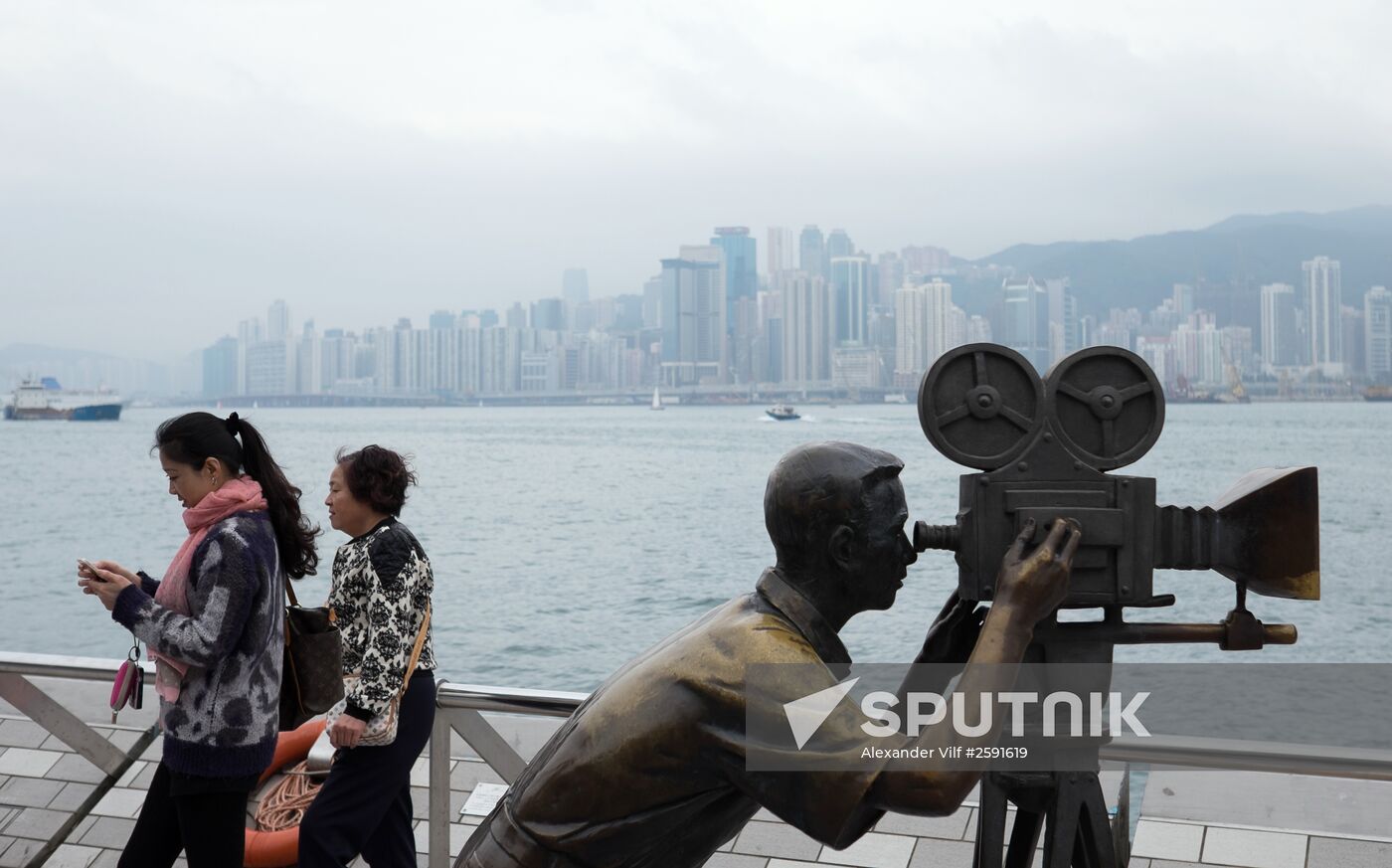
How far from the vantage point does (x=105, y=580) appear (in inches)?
120

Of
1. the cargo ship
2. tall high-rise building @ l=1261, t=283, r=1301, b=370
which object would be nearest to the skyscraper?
tall high-rise building @ l=1261, t=283, r=1301, b=370

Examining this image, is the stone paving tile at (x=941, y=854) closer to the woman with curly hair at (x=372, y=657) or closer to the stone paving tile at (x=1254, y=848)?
the stone paving tile at (x=1254, y=848)

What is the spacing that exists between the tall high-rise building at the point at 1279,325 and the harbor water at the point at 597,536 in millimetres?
20242

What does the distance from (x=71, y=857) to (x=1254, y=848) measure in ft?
12.5

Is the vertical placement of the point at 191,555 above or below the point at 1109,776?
above

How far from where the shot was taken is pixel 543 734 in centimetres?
372

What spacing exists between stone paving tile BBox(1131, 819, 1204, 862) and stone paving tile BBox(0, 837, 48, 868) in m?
3.57

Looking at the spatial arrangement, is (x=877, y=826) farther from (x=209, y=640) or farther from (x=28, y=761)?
(x=28, y=761)

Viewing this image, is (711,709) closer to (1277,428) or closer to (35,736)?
(35,736)

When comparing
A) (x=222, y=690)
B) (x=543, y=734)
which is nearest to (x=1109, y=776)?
(x=543, y=734)

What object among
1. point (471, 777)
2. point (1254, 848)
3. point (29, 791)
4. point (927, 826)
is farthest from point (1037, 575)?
point (29, 791)

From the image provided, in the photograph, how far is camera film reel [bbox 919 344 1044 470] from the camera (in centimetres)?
181

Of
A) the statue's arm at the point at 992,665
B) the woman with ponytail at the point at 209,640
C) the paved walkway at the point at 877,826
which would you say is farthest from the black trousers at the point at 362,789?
the statue's arm at the point at 992,665

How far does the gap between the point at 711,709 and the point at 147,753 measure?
3.70 m
